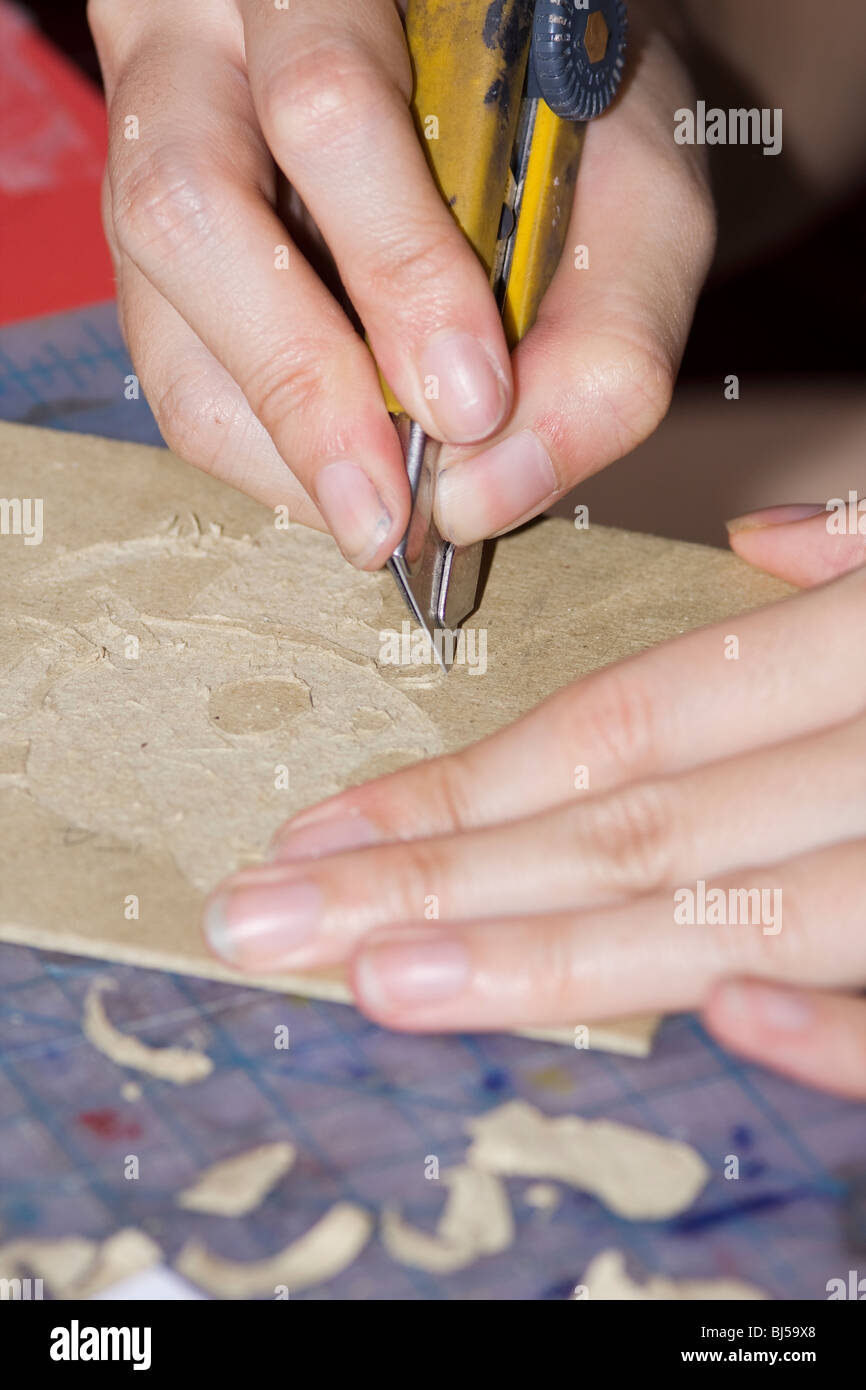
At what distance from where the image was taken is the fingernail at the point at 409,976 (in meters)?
0.79

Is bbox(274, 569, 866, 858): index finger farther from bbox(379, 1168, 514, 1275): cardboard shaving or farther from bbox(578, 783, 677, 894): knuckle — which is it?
bbox(379, 1168, 514, 1275): cardboard shaving

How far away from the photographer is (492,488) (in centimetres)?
103

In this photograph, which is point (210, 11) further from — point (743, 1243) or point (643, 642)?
point (743, 1243)

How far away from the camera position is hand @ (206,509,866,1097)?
A: 0.80 m

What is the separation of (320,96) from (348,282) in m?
0.12

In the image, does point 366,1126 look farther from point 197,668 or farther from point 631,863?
point 197,668

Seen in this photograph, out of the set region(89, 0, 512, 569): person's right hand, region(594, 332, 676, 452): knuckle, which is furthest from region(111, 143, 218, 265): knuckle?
region(594, 332, 676, 452): knuckle

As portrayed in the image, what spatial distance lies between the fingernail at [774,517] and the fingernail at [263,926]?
546 mm

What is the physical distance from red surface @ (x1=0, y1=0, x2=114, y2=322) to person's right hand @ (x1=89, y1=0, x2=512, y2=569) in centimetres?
55

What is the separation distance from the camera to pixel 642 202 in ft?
3.87

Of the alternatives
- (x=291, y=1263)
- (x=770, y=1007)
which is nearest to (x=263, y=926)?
(x=291, y=1263)

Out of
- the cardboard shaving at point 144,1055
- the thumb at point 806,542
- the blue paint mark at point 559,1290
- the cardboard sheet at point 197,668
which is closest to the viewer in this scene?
the blue paint mark at point 559,1290

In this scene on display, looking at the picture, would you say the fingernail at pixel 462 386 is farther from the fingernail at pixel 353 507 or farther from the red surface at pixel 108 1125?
the red surface at pixel 108 1125

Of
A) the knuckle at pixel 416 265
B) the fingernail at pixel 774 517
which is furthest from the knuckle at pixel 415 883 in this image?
the fingernail at pixel 774 517
